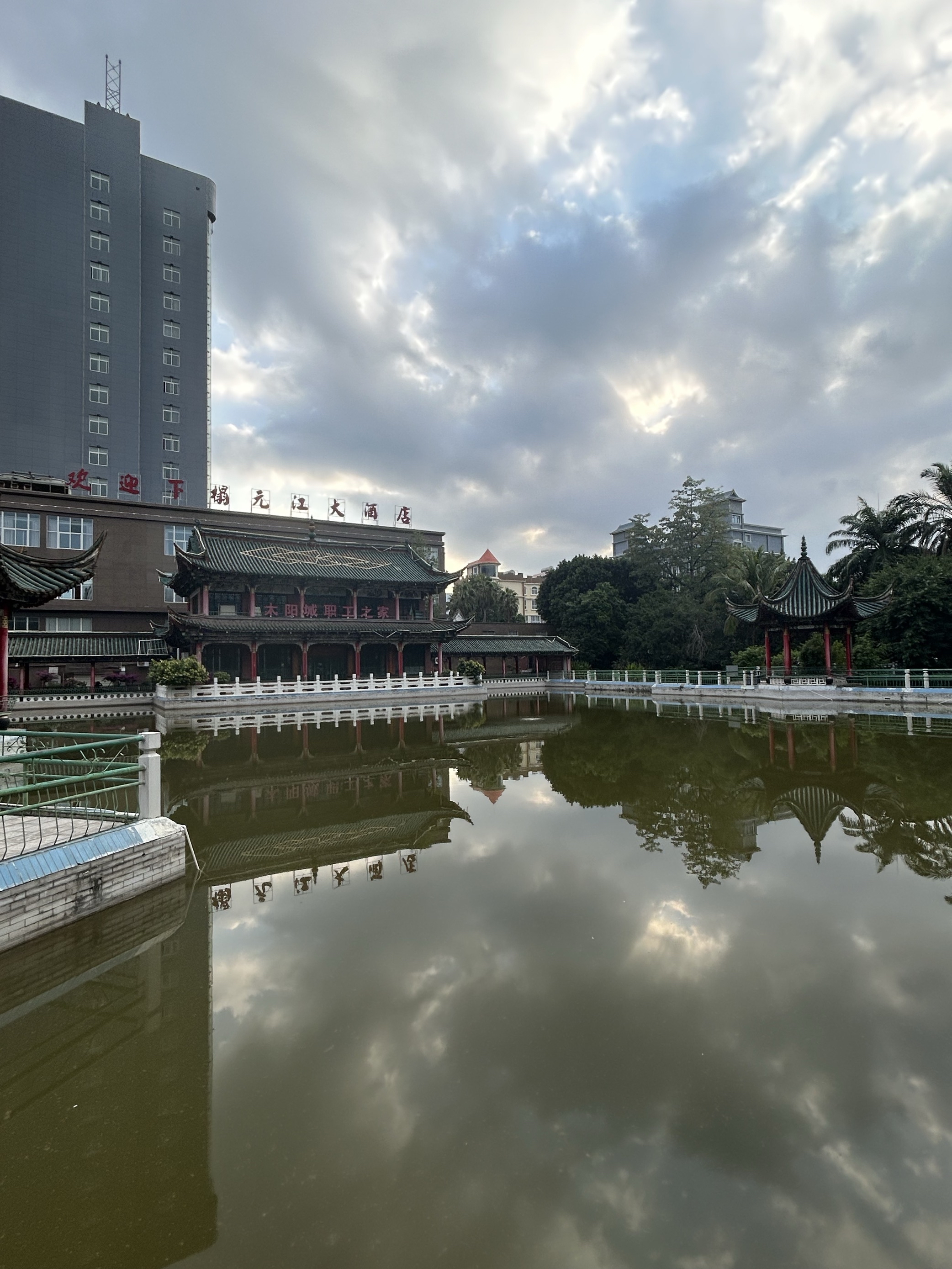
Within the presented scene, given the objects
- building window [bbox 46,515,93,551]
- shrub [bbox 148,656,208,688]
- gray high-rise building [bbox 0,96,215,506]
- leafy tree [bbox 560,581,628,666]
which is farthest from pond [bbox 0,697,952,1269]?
gray high-rise building [bbox 0,96,215,506]

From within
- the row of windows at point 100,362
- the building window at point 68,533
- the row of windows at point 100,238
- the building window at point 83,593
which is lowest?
the building window at point 83,593

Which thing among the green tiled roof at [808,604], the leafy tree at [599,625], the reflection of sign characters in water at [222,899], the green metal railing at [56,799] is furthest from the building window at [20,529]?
the green tiled roof at [808,604]

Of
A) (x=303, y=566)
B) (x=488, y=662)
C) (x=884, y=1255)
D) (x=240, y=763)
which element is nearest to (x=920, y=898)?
Result: (x=884, y=1255)

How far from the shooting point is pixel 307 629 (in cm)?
3244

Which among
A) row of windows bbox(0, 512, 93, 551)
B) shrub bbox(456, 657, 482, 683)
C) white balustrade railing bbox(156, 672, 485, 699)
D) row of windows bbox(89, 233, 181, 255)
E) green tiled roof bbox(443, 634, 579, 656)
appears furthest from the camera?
row of windows bbox(89, 233, 181, 255)

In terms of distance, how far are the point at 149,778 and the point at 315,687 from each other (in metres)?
22.9

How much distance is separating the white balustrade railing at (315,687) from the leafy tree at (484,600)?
59.2ft

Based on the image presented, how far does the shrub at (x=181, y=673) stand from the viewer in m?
25.7

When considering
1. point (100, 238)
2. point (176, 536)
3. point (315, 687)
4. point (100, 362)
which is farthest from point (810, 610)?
point (100, 238)

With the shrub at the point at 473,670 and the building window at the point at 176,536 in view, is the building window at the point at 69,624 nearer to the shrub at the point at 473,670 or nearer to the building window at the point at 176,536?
the building window at the point at 176,536

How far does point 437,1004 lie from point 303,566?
109 feet

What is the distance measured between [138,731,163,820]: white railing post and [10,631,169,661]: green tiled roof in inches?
1067

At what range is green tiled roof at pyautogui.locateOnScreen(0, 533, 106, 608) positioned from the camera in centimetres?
1038

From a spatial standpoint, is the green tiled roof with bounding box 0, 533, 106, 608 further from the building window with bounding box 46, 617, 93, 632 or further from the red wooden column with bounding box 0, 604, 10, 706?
the building window with bounding box 46, 617, 93, 632
